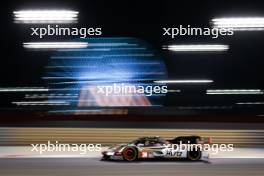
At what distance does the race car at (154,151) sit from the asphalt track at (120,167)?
1.00 ft

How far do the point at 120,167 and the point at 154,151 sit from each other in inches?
63.1

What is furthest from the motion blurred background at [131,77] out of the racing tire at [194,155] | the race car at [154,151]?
the racing tire at [194,155]

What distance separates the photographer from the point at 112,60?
14602 mm

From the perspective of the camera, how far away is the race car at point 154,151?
976 cm

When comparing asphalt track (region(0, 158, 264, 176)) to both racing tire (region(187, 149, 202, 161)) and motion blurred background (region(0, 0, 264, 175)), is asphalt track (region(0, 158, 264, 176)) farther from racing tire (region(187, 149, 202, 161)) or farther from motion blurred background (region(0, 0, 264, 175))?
motion blurred background (region(0, 0, 264, 175))

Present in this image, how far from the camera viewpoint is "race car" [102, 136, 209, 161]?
976 cm

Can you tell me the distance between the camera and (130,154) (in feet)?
32.1

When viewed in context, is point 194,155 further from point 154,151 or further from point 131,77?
point 131,77

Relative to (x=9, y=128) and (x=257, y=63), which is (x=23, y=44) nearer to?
(x=9, y=128)

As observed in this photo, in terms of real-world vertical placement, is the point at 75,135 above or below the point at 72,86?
below

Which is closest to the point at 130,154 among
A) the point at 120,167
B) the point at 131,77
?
the point at 120,167

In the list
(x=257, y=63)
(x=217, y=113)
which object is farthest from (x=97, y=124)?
(x=257, y=63)

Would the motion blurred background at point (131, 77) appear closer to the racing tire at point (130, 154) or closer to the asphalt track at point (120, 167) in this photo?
the racing tire at point (130, 154)

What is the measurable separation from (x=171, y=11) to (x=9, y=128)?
19.9 ft
